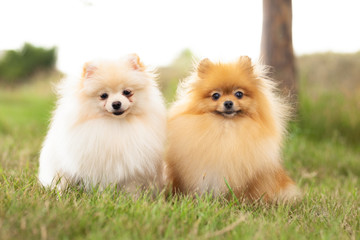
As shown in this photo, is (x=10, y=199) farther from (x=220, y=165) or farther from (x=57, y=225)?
(x=220, y=165)

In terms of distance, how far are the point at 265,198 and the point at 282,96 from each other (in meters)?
1.21

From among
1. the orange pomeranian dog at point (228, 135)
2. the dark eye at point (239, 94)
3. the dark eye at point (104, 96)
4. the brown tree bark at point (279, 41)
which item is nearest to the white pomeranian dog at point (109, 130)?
the dark eye at point (104, 96)

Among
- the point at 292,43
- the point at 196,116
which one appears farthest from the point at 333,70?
the point at 196,116

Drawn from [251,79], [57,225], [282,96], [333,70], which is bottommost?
[333,70]

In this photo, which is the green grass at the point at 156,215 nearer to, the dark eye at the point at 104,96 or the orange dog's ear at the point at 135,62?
the dark eye at the point at 104,96

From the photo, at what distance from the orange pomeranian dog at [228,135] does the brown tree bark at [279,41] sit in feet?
7.67

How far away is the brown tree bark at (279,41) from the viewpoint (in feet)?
18.2

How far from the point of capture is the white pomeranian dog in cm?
313

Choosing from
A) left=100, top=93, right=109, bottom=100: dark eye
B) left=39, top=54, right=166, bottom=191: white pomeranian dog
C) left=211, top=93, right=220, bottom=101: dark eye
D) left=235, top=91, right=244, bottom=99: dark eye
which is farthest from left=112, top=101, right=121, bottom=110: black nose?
left=235, top=91, right=244, bottom=99: dark eye

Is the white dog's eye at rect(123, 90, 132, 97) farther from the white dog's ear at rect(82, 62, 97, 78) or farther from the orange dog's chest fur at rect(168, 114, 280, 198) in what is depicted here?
the orange dog's chest fur at rect(168, 114, 280, 198)

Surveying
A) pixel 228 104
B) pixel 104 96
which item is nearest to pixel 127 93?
pixel 104 96

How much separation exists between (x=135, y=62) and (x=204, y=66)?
0.65m

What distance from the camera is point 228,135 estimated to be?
3271 millimetres

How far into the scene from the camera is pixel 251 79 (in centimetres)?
339
